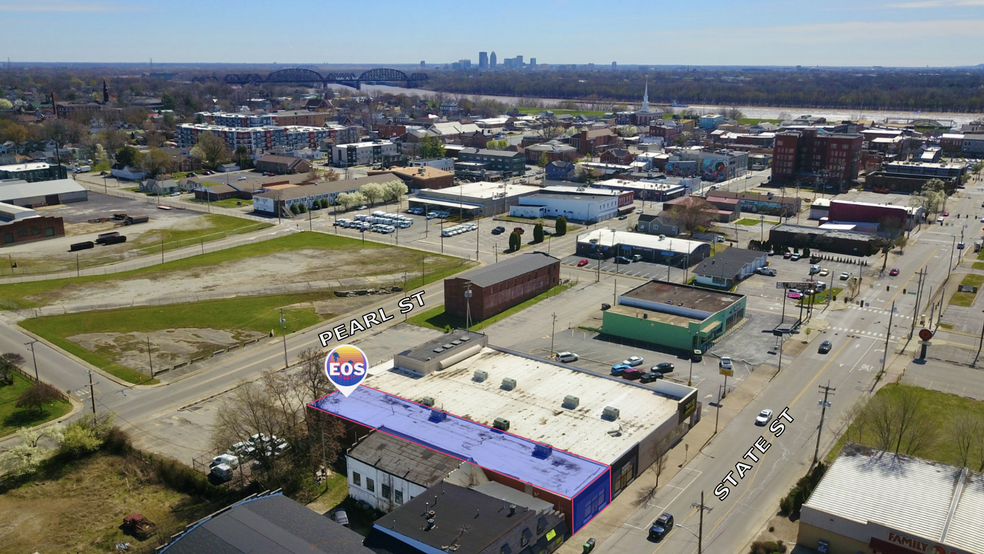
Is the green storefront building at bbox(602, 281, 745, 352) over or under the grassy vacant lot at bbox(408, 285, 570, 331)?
over

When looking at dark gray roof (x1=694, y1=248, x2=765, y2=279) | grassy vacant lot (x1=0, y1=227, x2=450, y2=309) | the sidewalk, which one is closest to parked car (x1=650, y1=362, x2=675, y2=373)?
the sidewalk

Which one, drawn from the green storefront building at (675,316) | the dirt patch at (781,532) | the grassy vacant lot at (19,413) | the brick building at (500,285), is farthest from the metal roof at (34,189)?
the dirt patch at (781,532)

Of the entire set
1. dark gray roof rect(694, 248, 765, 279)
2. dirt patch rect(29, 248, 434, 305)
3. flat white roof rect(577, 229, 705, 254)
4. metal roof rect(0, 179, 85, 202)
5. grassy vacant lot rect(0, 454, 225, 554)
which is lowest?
grassy vacant lot rect(0, 454, 225, 554)

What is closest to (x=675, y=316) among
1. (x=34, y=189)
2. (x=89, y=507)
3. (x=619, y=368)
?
(x=619, y=368)

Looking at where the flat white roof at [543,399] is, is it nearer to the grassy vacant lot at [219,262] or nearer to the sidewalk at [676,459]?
the sidewalk at [676,459]

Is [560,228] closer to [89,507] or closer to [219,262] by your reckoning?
[219,262]

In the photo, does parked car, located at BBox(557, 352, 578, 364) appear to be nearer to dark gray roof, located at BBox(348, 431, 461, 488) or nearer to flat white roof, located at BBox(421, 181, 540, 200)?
dark gray roof, located at BBox(348, 431, 461, 488)

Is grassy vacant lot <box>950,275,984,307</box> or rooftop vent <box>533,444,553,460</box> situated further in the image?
grassy vacant lot <box>950,275,984,307</box>

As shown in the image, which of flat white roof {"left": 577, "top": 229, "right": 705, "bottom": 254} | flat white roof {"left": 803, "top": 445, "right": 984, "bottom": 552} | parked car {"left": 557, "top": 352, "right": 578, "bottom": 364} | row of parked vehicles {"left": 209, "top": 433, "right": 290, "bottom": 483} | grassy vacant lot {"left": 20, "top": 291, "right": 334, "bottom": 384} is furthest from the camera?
flat white roof {"left": 577, "top": 229, "right": 705, "bottom": 254}

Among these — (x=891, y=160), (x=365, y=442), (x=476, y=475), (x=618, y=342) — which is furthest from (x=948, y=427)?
(x=891, y=160)
